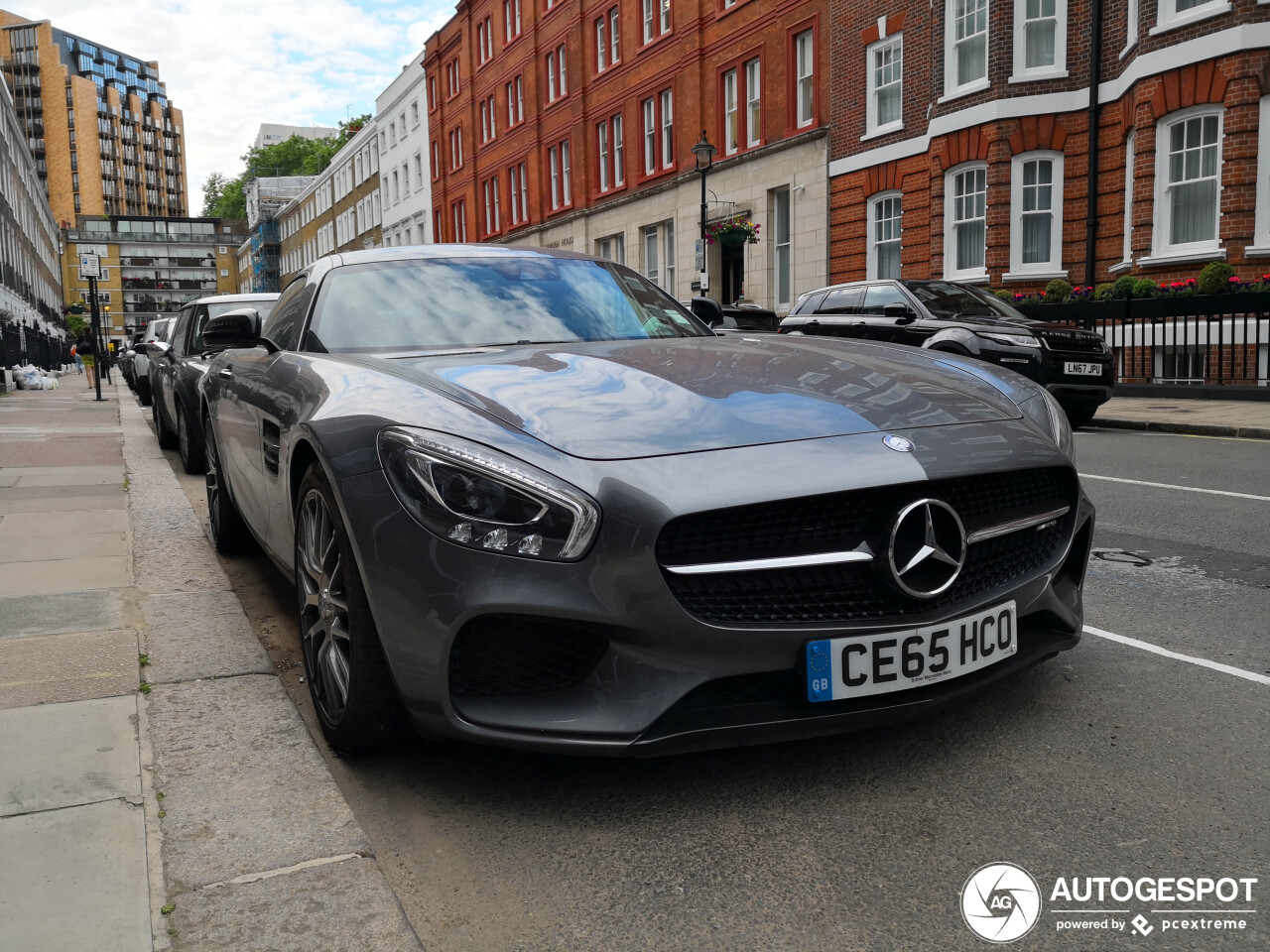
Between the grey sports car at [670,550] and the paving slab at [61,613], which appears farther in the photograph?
the paving slab at [61,613]

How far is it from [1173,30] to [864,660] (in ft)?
56.9

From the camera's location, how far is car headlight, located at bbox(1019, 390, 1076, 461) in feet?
10.1

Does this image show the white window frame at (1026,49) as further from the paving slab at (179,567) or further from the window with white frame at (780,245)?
the paving slab at (179,567)

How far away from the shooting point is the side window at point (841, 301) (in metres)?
13.9

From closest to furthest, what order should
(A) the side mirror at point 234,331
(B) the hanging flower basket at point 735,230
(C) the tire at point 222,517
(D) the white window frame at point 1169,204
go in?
(A) the side mirror at point 234,331 < (C) the tire at point 222,517 < (D) the white window frame at point 1169,204 < (B) the hanging flower basket at point 735,230

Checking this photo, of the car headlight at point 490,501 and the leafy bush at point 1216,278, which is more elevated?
the leafy bush at point 1216,278

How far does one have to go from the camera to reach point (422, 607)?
243cm

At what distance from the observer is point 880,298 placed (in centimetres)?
1359

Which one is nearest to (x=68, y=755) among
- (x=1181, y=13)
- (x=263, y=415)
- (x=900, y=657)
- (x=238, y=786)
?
(x=238, y=786)

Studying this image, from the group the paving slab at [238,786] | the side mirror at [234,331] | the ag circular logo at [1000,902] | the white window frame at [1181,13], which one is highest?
the white window frame at [1181,13]

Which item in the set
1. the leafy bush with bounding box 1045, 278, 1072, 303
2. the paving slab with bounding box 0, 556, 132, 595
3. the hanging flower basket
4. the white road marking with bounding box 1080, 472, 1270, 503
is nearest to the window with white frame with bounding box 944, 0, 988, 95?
the leafy bush with bounding box 1045, 278, 1072, 303

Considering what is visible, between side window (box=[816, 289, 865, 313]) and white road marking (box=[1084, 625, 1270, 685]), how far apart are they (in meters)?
10.3

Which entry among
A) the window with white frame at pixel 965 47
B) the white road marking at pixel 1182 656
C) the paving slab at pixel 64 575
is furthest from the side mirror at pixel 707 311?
the window with white frame at pixel 965 47

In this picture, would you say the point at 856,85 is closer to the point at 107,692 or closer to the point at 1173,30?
the point at 1173,30
